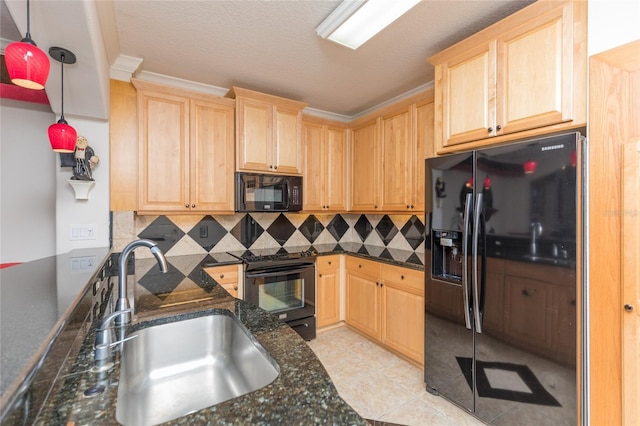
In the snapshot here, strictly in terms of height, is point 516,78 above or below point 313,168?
above

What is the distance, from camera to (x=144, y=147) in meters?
2.47

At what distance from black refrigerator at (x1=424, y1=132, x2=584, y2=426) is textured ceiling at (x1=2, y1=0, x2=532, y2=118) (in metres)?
0.88

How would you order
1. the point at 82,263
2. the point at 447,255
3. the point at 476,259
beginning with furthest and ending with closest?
the point at 447,255
the point at 476,259
the point at 82,263

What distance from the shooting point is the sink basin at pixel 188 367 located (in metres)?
0.97

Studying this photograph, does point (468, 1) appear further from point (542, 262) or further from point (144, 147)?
point (144, 147)

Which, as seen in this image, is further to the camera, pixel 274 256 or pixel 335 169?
pixel 335 169

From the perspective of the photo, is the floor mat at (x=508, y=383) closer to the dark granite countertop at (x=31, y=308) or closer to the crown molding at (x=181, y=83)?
the dark granite countertop at (x=31, y=308)

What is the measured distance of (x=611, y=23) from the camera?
4.60 ft

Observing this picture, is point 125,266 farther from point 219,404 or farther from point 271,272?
point 271,272

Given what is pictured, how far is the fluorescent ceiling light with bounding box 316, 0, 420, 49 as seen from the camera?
162 cm

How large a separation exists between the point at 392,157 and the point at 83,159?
265 centimetres

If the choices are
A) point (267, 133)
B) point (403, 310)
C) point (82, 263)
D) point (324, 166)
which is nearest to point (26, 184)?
point (82, 263)

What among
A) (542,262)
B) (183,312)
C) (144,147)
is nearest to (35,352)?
(183,312)

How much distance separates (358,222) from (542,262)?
2516mm
